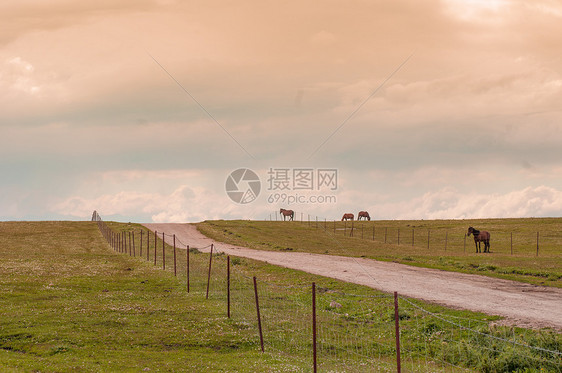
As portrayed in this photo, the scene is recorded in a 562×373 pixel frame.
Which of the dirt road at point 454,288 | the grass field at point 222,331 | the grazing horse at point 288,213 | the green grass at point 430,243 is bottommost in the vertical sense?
the grass field at point 222,331

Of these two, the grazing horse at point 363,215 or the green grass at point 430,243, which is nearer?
the green grass at point 430,243

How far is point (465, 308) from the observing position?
96.4 feet

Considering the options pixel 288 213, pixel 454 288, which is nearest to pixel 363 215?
pixel 288 213

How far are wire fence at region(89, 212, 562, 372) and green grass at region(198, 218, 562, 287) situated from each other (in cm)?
1895

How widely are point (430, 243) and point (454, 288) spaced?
6078 centimetres

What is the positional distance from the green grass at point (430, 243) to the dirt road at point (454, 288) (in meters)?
3.84

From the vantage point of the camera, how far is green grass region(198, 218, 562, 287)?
53562 millimetres

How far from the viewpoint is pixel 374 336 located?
85.1 feet

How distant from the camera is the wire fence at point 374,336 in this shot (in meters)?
20.3

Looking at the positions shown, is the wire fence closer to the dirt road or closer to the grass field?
the grass field

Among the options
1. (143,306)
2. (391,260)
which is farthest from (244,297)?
(391,260)

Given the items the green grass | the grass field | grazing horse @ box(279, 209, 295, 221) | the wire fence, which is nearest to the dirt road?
the grass field

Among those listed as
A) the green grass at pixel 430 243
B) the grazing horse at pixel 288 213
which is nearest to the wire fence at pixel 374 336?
the green grass at pixel 430 243

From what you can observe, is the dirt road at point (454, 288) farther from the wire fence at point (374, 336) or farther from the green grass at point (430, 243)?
the green grass at point (430, 243)
